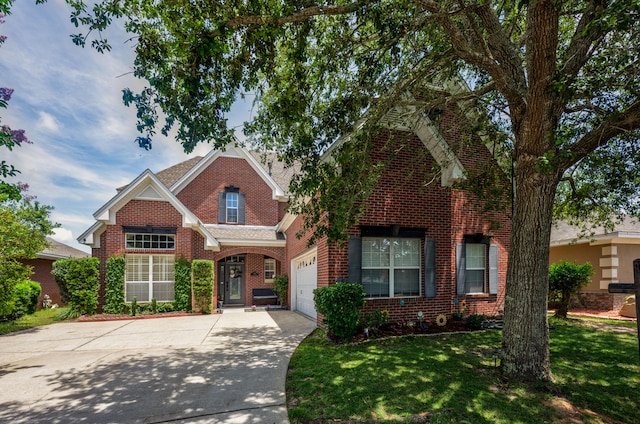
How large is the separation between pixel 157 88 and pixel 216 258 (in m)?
11.4

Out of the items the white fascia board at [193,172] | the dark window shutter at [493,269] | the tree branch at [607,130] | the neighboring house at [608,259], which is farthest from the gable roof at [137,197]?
the neighboring house at [608,259]

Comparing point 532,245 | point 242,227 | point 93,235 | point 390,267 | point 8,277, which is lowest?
point 8,277

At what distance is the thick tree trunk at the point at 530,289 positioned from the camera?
488 cm

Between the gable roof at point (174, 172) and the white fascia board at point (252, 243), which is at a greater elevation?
the gable roof at point (174, 172)

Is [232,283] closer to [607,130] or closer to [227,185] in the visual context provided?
[227,185]

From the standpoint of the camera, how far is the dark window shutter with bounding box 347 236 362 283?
8.22 meters

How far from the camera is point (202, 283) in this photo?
13383 millimetres

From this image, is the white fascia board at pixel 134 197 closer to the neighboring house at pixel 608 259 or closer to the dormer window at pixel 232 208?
the dormer window at pixel 232 208

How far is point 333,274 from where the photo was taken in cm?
831

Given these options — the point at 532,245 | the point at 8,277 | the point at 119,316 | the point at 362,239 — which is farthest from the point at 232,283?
the point at 532,245

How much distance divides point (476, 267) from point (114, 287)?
13426 mm

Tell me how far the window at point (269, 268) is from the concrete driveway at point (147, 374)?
7.13 metres

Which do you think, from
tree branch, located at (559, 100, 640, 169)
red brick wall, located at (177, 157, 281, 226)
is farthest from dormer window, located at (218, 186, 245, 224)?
tree branch, located at (559, 100, 640, 169)

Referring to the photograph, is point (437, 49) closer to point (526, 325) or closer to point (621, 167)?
point (621, 167)
